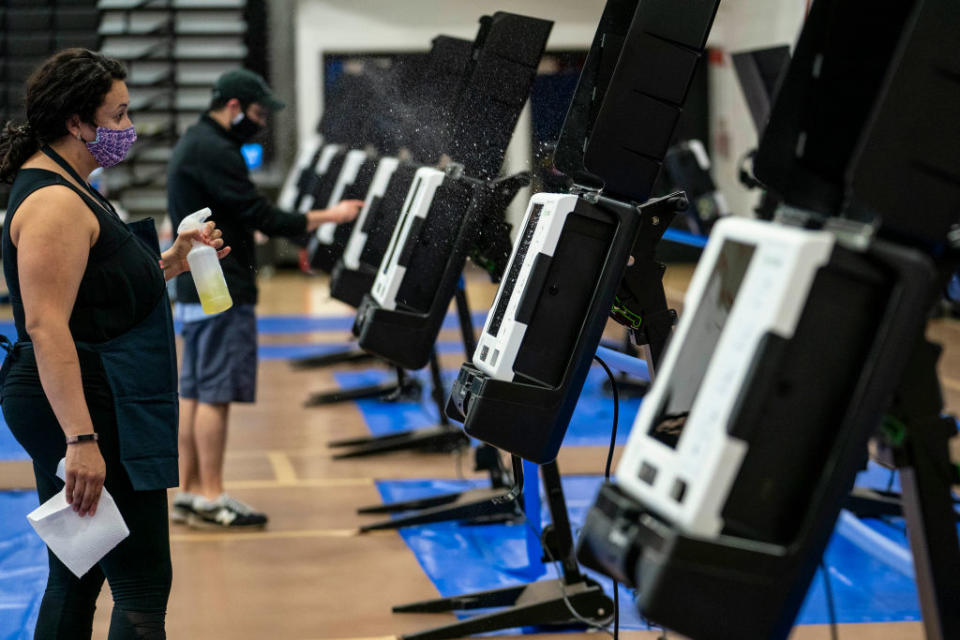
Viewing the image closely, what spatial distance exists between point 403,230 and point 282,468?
2.12 metres

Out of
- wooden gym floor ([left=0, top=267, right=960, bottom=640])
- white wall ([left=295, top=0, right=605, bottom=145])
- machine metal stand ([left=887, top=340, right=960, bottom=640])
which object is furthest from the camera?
white wall ([left=295, top=0, right=605, bottom=145])

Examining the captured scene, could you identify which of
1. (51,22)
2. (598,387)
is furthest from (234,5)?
(598,387)

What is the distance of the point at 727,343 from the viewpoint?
1.35 metres

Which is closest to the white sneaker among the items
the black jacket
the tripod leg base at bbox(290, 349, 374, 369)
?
the black jacket

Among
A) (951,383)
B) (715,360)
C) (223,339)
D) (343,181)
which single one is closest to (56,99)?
(715,360)

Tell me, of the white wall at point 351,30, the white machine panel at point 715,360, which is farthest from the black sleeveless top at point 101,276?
the white wall at point 351,30

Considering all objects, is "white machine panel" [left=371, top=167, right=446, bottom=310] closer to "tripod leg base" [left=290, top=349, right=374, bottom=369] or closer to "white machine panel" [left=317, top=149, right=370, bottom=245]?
"white machine panel" [left=317, top=149, right=370, bottom=245]

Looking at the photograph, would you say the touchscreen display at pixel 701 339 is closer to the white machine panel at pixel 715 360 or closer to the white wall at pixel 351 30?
the white machine panel at pixel 715 360

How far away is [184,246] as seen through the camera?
2.52 metres

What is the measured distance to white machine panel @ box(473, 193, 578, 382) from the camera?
216 cm

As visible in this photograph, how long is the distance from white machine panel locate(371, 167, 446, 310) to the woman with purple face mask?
1.12 meters

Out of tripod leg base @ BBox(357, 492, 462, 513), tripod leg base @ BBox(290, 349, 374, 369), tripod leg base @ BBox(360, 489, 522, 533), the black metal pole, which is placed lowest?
tripod leg base @ BBox(290, 349, 374, 369)

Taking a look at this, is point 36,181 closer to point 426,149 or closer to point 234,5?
point 426,149

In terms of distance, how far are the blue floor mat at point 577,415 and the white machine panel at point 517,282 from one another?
3106mm
